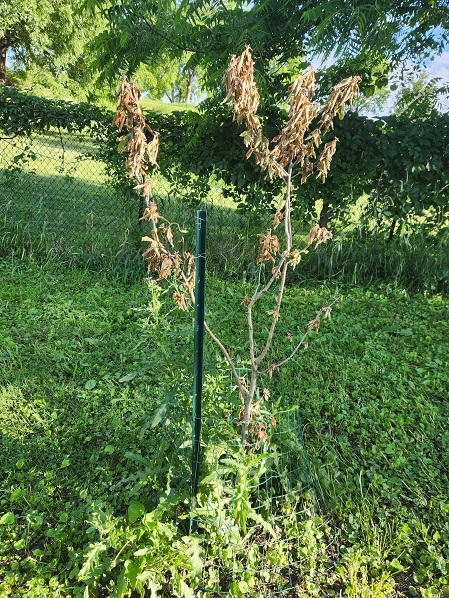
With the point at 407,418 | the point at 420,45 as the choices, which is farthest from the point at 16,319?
the point at 420,45

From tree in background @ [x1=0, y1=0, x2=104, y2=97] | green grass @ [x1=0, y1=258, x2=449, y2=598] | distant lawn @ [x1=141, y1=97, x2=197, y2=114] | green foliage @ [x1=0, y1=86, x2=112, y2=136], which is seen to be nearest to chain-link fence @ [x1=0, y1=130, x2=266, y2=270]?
green foliage @ [x1=0, y1=86, x2=112, y2=136]

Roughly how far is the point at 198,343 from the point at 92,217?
3983 mm

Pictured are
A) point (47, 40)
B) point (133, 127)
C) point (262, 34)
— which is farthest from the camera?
point (47, 40)

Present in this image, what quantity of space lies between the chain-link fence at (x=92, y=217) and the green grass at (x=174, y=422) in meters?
0.67

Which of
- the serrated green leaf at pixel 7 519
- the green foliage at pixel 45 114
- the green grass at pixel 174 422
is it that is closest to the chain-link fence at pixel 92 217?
the green foliage at pixel 45 114

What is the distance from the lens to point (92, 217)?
5262 millimetres

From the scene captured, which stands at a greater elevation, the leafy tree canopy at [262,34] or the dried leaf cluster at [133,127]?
the leafy tree canopy at [262,34]

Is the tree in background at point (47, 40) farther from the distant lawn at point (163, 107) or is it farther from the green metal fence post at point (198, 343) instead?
the green metal fence post at point (198, 343)

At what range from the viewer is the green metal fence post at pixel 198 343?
165 centimetres

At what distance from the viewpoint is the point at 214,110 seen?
14.9ft

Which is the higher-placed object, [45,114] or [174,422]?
[45,114]

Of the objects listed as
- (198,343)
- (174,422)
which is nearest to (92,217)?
(174,422)

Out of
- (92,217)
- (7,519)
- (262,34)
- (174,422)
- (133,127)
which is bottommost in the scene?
(7,519)

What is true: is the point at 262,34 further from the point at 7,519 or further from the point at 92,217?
the point at 7,519
